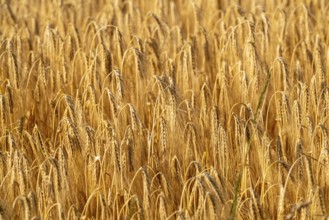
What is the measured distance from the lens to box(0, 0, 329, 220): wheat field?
2881mm

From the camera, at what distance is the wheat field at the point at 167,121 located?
288 centimetres

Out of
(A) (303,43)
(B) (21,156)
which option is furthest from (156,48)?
(B) (21,156)

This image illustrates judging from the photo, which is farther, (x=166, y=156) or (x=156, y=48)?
(x=156, y=48)

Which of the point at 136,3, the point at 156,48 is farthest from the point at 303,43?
the point at 136,3

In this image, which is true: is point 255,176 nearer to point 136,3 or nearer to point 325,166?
point 325,166

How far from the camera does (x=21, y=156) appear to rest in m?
2.98

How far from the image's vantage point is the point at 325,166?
2922 millimetres

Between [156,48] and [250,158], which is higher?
[156,48]

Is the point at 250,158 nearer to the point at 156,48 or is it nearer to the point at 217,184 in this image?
the point at 217,184

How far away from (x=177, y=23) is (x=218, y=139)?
185cm

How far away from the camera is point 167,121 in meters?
3.22

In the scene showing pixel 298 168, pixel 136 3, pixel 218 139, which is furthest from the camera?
pixel 136 3

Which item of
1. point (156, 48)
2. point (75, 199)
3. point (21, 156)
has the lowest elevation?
point (75, 199)

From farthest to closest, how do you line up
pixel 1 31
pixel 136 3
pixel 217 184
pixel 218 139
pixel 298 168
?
pixel 136 3 → pixel 1 31 → pixel 218 139 → pixel 298 168 → pixel 217 184
